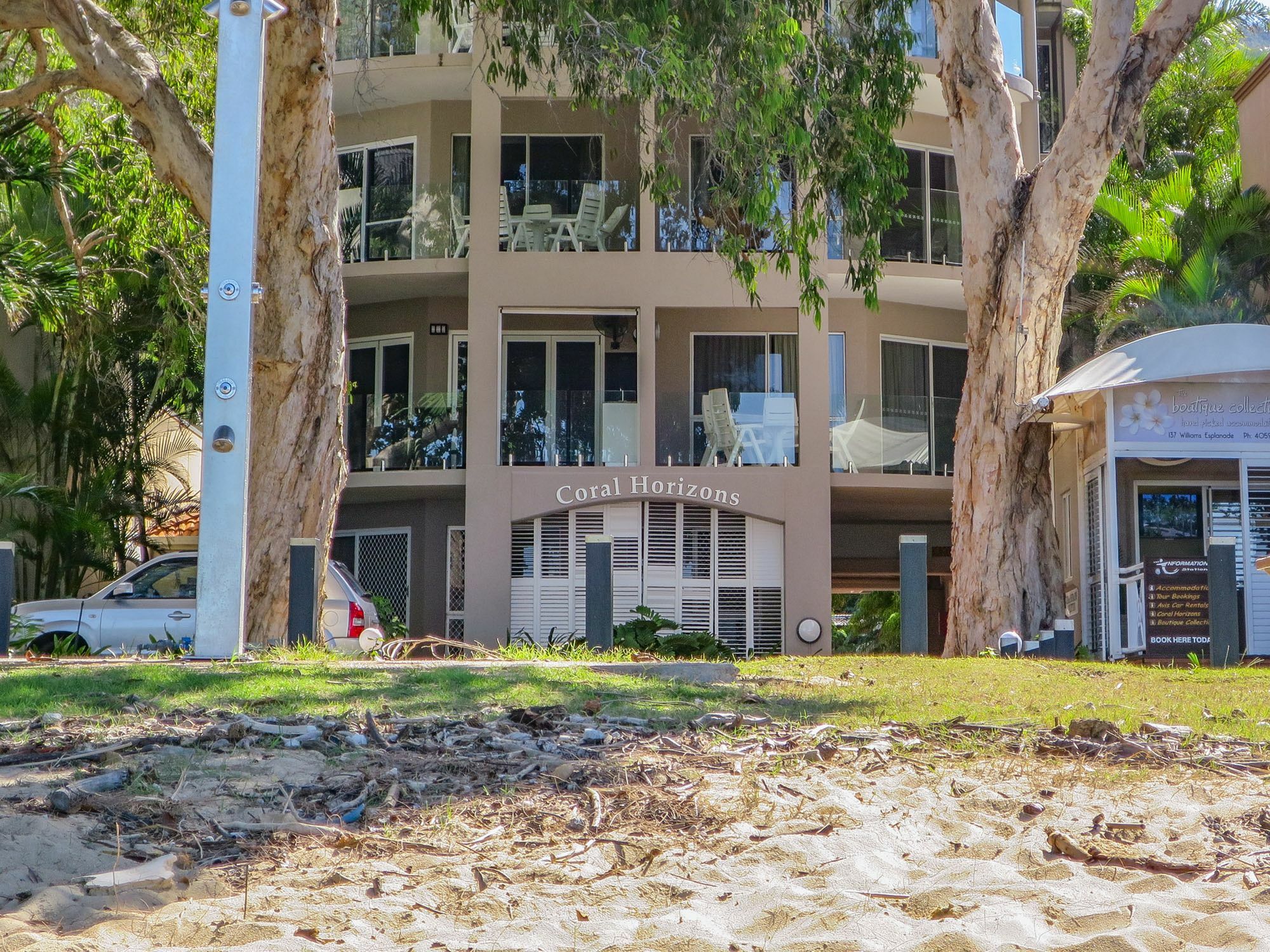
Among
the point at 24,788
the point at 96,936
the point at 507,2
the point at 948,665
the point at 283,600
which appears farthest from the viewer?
the point at 507,2

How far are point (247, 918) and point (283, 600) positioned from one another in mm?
8757

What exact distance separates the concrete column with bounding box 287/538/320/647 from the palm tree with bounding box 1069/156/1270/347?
48.1ft

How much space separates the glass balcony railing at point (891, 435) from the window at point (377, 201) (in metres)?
7.15

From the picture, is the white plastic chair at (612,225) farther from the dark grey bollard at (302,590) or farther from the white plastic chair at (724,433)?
the dark grey bollard at (302,590)

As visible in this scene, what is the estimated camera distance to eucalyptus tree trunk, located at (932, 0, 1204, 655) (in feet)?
50.4

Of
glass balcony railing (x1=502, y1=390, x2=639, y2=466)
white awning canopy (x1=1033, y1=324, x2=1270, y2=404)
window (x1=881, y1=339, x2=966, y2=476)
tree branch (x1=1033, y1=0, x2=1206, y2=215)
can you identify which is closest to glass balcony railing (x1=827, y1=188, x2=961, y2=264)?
window (x1=881, y1=339, x2=966, y2=476)

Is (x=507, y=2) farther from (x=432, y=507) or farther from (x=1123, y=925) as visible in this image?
(x=1123, y=925)

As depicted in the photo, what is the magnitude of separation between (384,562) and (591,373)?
4486 millimetres

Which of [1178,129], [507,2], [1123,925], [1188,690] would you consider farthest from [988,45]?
[1178,129]

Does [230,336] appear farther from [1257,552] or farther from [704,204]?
[704,204]

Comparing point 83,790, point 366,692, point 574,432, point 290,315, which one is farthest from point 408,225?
point 83,790

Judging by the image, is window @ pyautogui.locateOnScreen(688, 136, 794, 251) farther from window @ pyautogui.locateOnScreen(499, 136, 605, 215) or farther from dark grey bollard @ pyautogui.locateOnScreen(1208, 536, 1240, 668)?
dark grey bollard @ pyautogui.locateOnScreen(1208, 536, 1240, 668)

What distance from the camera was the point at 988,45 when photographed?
15.9 m

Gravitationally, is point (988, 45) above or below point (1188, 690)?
above
